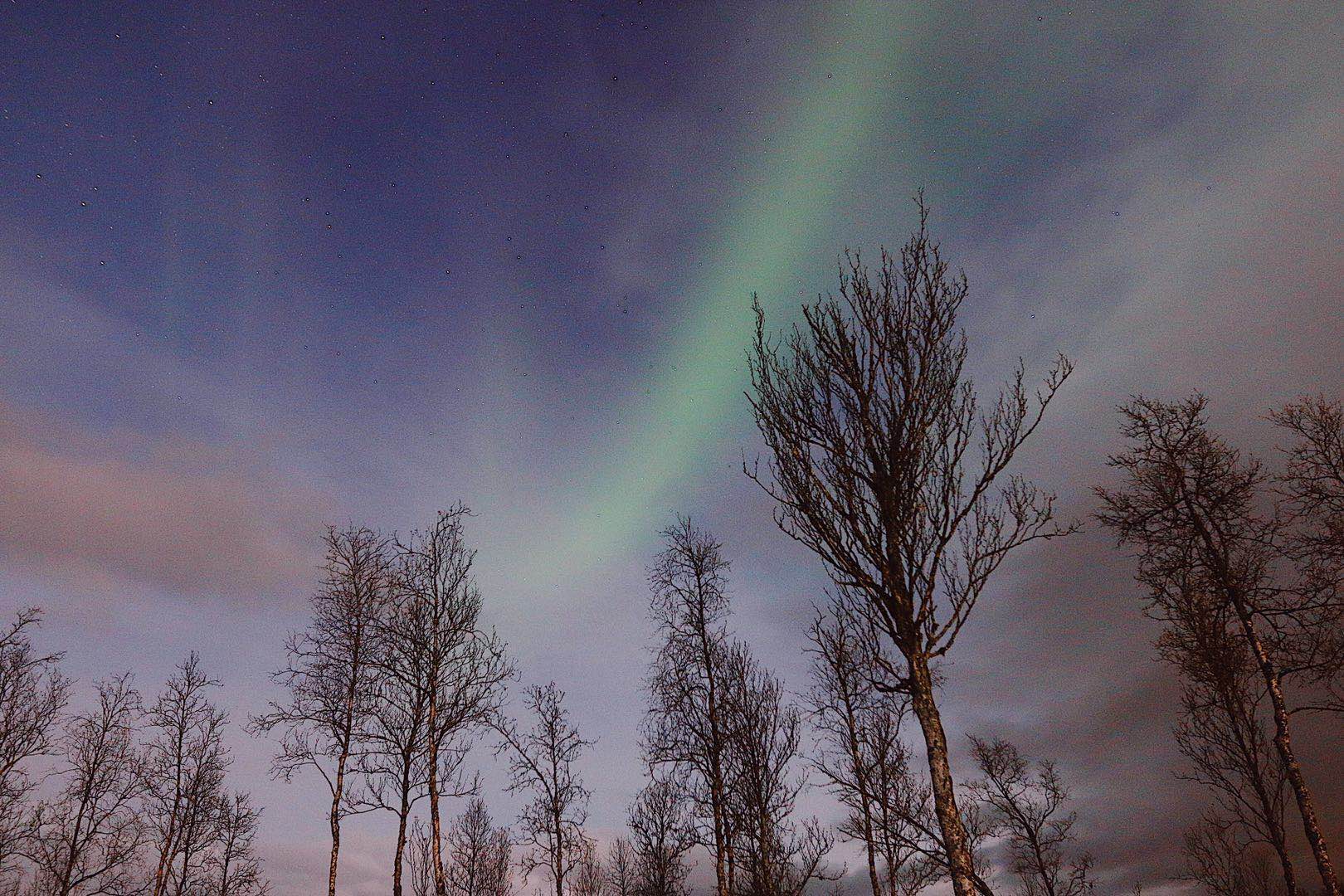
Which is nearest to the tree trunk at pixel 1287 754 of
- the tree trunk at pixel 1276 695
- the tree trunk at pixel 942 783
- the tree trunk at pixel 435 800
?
the tree trunk at pixel 1276 695

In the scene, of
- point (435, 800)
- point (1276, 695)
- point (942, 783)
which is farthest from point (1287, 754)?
point (435, 800)

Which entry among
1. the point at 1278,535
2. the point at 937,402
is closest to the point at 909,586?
the point at 937,402

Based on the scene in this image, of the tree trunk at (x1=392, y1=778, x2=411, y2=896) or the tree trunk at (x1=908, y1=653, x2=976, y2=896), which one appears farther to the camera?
the tree trunk at (x1=392, y1=778, x2=411, y2=896)

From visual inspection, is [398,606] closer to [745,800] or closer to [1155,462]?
[745,800]

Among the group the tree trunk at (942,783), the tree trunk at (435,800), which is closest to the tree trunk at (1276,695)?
the tree trunk at (942,783)

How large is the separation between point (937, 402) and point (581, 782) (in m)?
18.1

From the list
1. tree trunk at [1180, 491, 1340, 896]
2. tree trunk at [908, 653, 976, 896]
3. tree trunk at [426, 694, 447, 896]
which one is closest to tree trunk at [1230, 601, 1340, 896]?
tree trunk at [1180, 491, 1340, 896]

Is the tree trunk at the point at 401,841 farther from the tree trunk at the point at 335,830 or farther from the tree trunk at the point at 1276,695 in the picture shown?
the tree trunk at the point at 1276,695

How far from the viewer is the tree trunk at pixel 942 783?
259 inches

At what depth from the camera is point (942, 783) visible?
6.95m

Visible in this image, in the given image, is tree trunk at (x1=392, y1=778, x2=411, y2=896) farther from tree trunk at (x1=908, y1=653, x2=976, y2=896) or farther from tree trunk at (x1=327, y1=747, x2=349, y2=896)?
tree trunk at (x1=908, y1=653, x2=976, y2=896)

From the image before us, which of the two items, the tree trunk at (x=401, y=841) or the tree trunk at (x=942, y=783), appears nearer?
the tree trunk at (x=942, y=783)

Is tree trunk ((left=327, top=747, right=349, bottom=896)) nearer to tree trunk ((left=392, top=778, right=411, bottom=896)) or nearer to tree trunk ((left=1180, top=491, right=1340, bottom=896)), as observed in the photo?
tree trunk ((left=392, top=778, right=411, bottom=896))

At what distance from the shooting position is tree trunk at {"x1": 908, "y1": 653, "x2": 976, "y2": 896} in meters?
6.59
